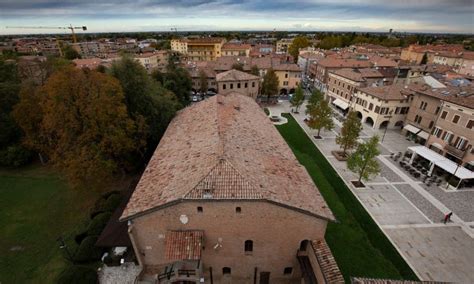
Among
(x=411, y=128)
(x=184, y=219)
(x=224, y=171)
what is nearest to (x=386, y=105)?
(x=411, y=128)

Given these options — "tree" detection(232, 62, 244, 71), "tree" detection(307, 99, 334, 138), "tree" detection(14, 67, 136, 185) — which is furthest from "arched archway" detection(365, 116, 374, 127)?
"tree" detection(14, 67, 136, 185)

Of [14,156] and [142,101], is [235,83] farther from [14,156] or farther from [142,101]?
[14,156]

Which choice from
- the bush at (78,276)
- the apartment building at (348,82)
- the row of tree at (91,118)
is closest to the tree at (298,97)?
the apartment building at (348,82)

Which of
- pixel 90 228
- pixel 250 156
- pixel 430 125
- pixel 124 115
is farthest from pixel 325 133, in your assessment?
pixel 90 228

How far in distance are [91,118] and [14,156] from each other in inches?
793

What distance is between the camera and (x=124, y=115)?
94.1 feet

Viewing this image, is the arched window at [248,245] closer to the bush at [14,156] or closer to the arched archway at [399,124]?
the bush at [14,156]

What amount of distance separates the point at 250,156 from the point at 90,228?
17.0 metres

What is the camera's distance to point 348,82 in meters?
58.6

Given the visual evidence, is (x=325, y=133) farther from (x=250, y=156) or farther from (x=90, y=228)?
(x=90, y=228)

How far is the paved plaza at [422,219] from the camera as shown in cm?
2205

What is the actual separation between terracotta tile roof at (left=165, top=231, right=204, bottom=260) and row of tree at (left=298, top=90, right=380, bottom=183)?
75.6 ft

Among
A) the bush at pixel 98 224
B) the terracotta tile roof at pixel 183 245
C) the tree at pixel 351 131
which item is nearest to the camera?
the terracotta tile roof at pixel 183 245

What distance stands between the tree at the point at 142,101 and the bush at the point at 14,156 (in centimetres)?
1887
